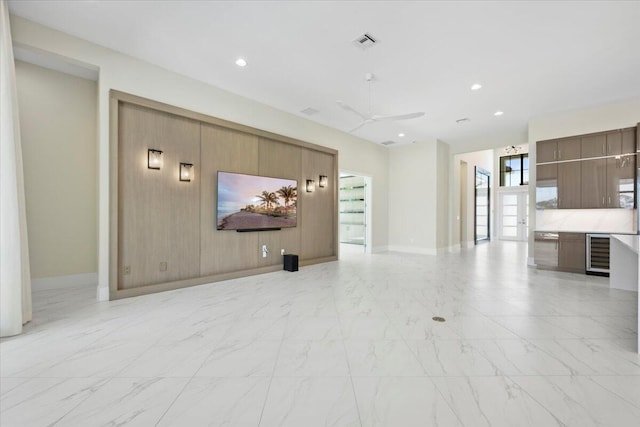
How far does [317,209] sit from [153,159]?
3745 millimetres

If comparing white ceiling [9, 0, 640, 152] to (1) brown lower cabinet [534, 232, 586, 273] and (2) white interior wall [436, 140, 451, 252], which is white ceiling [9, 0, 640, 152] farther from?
(2) white interior wall [436, 140, 451, 252]

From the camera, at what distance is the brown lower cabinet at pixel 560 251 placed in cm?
573

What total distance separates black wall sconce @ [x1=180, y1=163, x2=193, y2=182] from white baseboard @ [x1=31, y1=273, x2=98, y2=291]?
7.65 feet

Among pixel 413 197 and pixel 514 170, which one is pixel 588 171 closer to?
pixel 413 197

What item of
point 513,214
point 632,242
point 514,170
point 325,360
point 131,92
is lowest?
point 325,360

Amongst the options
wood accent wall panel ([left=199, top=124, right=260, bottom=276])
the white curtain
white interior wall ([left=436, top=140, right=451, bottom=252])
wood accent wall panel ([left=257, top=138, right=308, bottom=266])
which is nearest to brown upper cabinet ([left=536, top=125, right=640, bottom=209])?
white interior wall ([left=436, top=140, right=451, bottom=252])

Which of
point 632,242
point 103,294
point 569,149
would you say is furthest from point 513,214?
point 103,294

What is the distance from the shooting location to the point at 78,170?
185 inches

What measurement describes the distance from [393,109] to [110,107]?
5089mm

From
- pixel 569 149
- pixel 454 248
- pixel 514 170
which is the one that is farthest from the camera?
pixel 514 170

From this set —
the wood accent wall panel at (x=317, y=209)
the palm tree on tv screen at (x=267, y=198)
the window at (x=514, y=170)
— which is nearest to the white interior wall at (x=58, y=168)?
the palm tree on tv screen at (x=267, y=198)

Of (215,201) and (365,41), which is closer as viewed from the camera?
(365,41)

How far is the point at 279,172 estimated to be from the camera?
6.10 m

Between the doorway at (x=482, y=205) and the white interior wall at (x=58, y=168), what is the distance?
12.5 m
